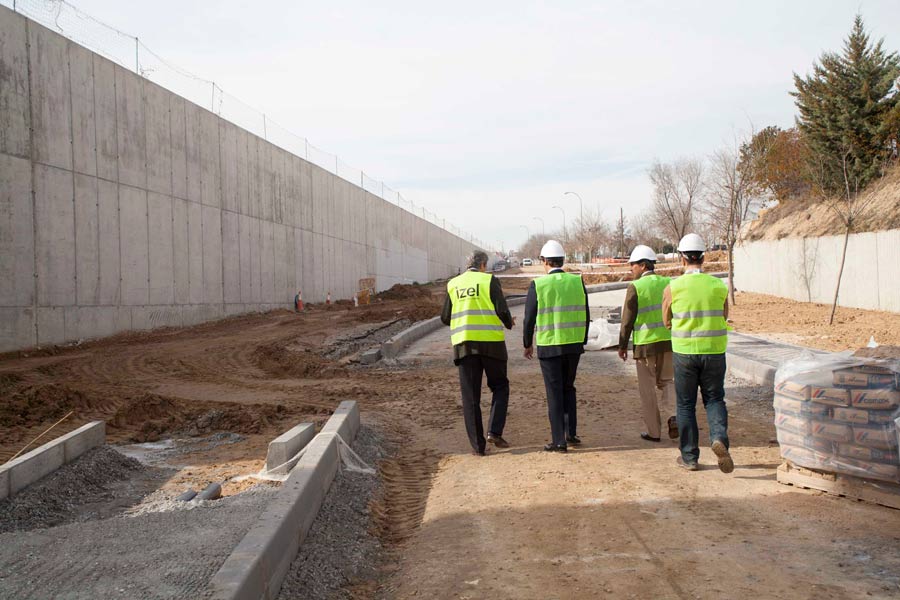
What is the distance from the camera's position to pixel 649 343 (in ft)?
Result: 24.0

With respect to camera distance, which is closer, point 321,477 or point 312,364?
point 321,477

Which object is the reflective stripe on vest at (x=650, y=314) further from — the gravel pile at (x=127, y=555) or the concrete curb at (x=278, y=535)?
the gravel pile at (x=127, y=555)

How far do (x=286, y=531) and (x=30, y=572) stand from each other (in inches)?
51.0

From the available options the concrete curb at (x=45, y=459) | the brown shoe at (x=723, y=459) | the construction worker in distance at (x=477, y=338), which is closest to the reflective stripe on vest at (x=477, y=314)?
the construction worker in distance at (x=477, y=338)

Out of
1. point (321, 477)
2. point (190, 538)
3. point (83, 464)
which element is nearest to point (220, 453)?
point (83, 464)

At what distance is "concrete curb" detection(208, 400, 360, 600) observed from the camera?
320 cm

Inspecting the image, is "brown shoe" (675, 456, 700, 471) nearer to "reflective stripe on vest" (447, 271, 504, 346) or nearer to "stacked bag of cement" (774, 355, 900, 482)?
"stacked bag of cement" (774, 355, 900, 482)

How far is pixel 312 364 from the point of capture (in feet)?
48.2

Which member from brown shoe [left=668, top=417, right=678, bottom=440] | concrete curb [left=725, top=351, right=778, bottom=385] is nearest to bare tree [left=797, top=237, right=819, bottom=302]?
concrete curb [left=725, top=351, right=778, bottom=385]

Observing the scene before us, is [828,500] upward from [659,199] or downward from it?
downward

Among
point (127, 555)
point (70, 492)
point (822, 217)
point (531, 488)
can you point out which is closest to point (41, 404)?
point (70, 492)

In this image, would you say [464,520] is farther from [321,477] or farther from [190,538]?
[190,538]

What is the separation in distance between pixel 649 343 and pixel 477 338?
176 cm

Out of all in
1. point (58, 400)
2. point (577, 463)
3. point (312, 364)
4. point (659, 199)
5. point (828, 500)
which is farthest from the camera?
point (659, 199)
